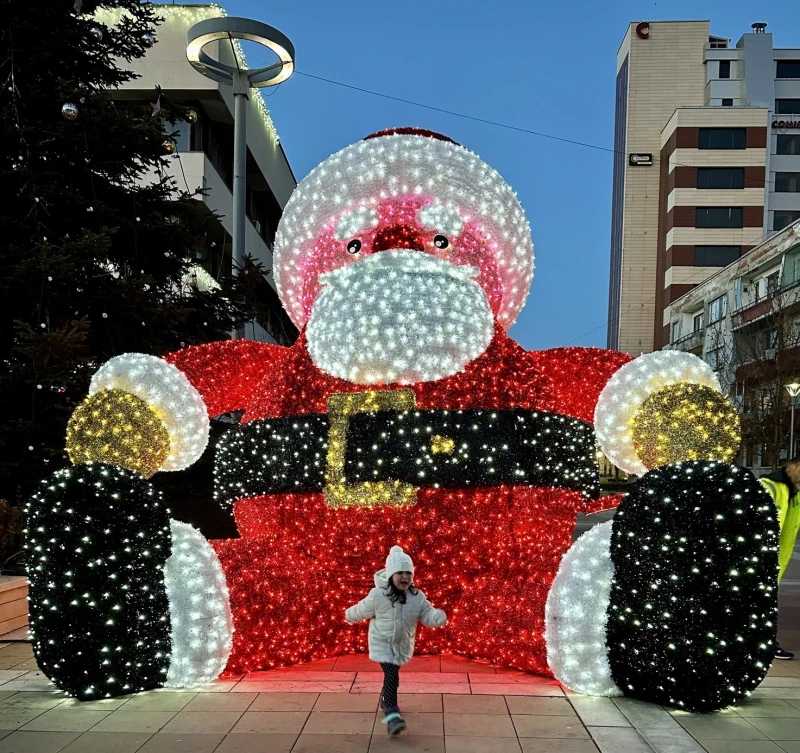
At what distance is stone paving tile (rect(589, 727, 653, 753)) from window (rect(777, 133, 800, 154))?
50.2 m

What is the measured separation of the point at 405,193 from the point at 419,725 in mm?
3239

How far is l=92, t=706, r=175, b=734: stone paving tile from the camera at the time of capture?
3.90 meters

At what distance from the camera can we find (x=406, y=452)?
475 centimetres

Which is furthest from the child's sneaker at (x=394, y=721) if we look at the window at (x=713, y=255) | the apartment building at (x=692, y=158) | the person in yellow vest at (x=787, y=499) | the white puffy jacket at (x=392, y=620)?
the window at (x=713, y=255)

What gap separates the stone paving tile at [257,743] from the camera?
3.66 metres

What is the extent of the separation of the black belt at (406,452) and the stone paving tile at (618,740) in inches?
58.4

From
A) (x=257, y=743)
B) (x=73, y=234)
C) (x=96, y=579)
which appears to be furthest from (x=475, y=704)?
(x=73, y=234)

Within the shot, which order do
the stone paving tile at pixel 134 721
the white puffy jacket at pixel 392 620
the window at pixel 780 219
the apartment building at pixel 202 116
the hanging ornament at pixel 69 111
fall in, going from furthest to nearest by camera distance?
the window at pixel 780 219 → the apartment building at pixel 202 116 → the hanging ornament at pixel 69 111 → the white puffy jacket at pixel 392 620 → the stone paving tile at pixel 134 721

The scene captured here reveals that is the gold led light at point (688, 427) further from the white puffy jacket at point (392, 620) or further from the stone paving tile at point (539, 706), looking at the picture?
the white puffy jacket at point (392, 620)

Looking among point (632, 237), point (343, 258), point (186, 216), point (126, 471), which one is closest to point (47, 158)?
point (186, 216)

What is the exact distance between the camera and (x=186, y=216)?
9.48 metres

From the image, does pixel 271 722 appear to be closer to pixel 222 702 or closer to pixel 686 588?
pixel 222 702

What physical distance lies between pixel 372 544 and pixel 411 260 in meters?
1.80

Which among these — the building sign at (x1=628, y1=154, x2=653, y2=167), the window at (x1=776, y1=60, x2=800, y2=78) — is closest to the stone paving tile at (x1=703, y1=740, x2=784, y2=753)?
the building sign at (x1=628, y1=154, x2=653, y2=167)
